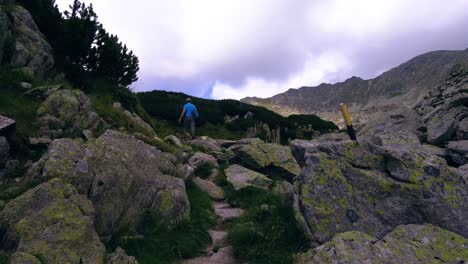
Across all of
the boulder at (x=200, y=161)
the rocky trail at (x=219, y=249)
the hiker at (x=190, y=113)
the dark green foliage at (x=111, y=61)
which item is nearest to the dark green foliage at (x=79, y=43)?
the dark green foliage at (x=111, y=61)

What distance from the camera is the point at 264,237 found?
7.28 metres

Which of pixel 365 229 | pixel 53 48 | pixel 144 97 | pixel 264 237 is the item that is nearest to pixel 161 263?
pixel 264 237

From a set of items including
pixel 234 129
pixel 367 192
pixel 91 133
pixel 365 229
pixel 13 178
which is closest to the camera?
pixel 365 229

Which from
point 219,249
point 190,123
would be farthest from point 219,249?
point 190,123

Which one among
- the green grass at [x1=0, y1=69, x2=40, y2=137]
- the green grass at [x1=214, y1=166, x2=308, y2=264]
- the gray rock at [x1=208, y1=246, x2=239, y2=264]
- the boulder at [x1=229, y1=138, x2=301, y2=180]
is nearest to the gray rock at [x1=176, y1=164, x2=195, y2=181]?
the green grass at [x1=214, y1=166, x2=308, y2=264]

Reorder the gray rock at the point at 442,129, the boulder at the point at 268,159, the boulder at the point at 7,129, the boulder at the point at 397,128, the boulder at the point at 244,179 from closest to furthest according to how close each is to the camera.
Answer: the boulder at the point at 7,129
the boulder at the point at 244,179
the boulder at the point at 268,159
the boulder at the point at 397,128
the gray rock at the point at 442,129

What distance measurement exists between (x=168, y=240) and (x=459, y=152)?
11.5 meters

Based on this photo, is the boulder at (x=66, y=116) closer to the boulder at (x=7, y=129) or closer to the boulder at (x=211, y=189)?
the boulder at (x=7, y=129)

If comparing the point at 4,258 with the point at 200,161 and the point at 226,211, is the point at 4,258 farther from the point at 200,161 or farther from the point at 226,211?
the point at 200,161

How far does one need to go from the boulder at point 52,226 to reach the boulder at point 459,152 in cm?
1265

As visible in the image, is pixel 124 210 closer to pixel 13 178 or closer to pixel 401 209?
pixel 13 178

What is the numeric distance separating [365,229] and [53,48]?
626 inches

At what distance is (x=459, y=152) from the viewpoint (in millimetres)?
13641

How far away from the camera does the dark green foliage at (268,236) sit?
684cm
